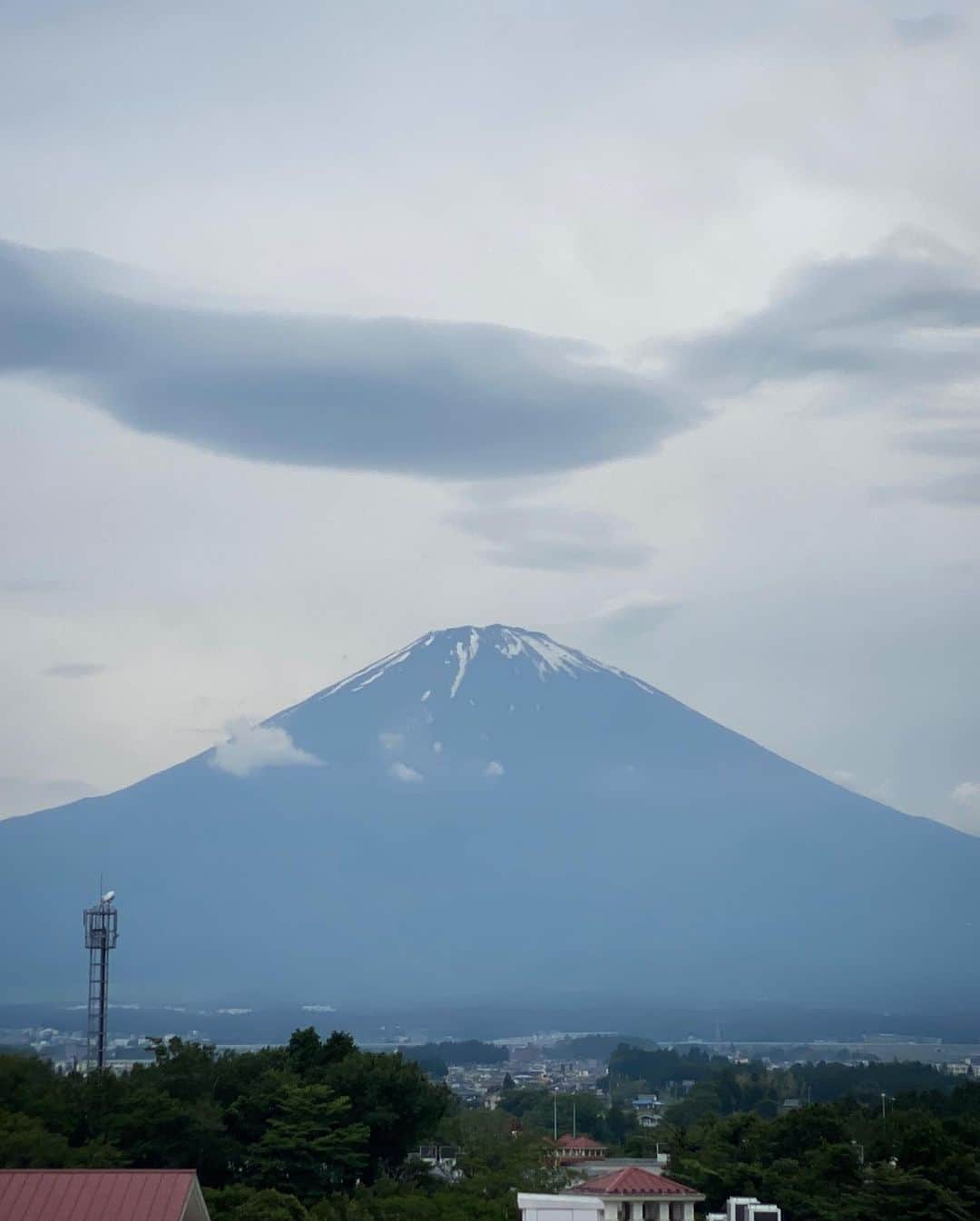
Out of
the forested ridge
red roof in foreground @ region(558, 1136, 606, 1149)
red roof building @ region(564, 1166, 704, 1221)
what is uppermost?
the forested ridge

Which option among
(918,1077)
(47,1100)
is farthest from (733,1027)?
(47,1100)

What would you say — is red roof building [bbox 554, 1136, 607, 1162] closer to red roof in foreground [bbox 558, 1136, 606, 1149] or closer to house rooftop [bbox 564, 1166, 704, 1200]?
red roof in foreground [bbox 558, 1136, 606, 1149]

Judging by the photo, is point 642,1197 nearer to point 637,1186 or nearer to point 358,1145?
point 637,1186

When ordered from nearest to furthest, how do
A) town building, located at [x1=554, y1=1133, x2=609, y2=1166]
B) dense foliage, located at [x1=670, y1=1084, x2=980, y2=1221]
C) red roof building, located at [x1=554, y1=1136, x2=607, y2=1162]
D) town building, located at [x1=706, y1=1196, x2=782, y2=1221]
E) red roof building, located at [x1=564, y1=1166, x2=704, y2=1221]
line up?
town building, located at [x1=706, y1=1196, x2=782, y2=1221] → dense foliage, located at [x1=670, y1=1084, x2=980, y2=1221] → red roof building, located at [x1=564, y1=1166, x2=704, y2=1221] → town building, located at [x1=554, y1=1133, x2=609, y2=1166] → red roof building, located at [x1=554, y1=1136, x2=607, y2=1162]

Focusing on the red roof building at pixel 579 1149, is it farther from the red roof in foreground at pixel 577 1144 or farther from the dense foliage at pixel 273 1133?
the dense foliage at pixel 273 1133

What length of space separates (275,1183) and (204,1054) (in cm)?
536

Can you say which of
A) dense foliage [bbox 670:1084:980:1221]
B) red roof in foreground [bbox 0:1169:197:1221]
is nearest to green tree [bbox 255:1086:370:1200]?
dense foliage [bbox 670:1084:980:1221]

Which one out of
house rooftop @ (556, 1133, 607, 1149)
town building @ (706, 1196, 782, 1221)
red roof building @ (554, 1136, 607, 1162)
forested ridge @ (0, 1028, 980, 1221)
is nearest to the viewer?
town building @ (706, 1196, 782, 1221)

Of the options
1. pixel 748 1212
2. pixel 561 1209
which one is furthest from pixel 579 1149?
pixel 561 1209

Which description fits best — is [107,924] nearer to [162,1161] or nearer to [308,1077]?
[308,1077]

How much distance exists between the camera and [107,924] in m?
51.4

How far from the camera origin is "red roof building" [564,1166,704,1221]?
37.5 m

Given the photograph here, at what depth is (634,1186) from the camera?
125 feet

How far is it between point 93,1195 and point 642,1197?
16.7m
